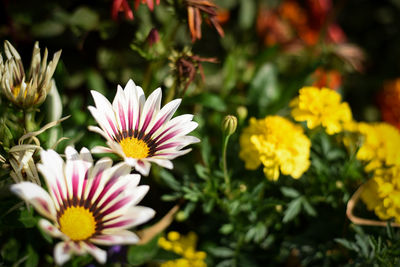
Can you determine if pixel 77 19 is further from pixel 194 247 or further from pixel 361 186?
pixel 361 186

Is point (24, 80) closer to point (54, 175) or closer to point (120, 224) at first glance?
point (54, 175)

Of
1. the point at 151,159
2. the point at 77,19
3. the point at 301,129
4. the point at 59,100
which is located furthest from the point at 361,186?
the point at 77,19

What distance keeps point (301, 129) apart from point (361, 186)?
183mm

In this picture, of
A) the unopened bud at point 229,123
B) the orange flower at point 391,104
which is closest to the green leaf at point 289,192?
the unopened bud at point 229,123

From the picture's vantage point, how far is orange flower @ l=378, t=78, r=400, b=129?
52.3 inches

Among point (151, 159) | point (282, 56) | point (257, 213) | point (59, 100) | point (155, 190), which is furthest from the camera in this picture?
point (282, 56)

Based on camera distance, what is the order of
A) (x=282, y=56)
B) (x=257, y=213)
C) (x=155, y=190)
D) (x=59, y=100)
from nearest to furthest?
(x=59, y=100) < (x=257, y=213) < (x=155, y=190) < (x=282, y=56)

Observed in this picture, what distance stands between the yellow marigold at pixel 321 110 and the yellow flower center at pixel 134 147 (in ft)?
1.14

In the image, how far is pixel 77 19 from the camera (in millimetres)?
1077

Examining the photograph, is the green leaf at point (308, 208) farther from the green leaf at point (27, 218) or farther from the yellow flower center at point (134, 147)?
the green leaf at point (27, 218)

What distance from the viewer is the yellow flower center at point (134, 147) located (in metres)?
0.69

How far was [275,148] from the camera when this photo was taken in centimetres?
85

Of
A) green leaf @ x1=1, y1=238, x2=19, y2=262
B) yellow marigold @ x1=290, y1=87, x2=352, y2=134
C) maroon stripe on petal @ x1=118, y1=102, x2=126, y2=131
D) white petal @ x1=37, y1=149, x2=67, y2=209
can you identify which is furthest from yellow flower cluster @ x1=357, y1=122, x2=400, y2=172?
green leaf @ x1=1, y1=238, x2=19, y2=262

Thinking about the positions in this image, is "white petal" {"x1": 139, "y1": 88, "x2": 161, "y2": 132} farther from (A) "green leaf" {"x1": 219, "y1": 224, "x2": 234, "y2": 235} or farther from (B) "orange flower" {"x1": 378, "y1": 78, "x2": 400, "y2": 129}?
(B) "orange flower" {"x1": 378, "y1": 78, "x2": 400, "y2": 129}
